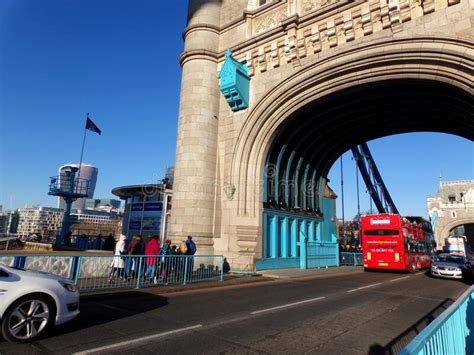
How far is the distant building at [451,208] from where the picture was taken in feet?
195

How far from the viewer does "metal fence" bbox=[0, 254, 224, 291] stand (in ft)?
27.0

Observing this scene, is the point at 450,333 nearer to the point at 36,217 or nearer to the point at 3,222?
the point at 3,222

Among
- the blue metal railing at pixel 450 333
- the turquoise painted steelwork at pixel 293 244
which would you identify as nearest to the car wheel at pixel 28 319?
the blue metal railing at pixel 450 333

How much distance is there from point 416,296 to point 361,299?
7.68ft

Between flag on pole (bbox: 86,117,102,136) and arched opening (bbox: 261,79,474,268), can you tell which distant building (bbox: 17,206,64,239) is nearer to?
flag on pole (bbox: 86,117,102,136)

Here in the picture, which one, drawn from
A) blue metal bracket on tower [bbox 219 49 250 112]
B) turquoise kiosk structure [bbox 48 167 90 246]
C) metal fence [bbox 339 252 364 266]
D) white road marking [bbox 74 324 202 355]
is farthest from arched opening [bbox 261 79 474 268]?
turquoise kiosk structure [bbox 48 167 90 246]

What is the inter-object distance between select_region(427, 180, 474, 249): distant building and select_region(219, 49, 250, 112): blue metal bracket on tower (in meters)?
60.4

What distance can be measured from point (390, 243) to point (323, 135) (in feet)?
25.7

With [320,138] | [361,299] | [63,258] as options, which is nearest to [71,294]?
[63,258]

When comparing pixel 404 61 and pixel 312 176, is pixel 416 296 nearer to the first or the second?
pixel 404 61

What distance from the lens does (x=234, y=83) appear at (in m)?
15.4

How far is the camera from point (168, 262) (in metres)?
10.7

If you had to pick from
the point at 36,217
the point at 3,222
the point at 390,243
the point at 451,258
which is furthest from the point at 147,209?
the point at 36,217

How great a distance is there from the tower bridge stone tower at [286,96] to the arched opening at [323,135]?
88mm
